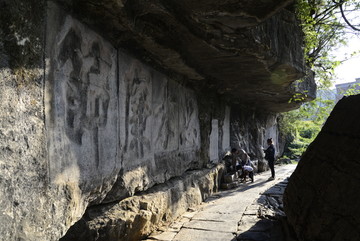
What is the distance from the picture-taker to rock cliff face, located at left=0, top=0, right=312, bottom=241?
1.75m

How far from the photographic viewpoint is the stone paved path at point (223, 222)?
346 centimetres

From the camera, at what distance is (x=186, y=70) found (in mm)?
4379

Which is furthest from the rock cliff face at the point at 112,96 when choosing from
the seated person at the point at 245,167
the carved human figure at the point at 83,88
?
the seated person at the point at 245,167

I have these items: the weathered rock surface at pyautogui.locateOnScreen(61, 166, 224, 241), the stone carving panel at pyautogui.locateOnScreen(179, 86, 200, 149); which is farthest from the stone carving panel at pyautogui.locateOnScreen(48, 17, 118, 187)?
the stone carving panel at pyautogui.locateOnScreen(179, 86, 200, 149)

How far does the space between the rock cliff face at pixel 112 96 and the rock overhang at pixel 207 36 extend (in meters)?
0.01

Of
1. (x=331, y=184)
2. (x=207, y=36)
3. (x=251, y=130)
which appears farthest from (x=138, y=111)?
(x=251, y=130)

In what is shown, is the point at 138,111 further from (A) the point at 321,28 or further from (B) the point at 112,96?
(A) the point at 321,28

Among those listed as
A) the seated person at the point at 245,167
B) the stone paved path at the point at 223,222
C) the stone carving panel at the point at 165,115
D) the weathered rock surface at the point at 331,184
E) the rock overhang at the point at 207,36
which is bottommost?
the stone paved path at the point at 223,222

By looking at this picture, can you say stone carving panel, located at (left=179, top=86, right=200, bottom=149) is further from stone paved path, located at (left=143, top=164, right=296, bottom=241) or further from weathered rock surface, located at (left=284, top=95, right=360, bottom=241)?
weathered rock surface, located at (left=284, top=95, right=360, bottom=241)

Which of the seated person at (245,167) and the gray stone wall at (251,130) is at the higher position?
the gray stone wall at (251,130)

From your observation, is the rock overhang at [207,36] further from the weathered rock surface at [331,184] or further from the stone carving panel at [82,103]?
the weathered rock surface at [331,184]

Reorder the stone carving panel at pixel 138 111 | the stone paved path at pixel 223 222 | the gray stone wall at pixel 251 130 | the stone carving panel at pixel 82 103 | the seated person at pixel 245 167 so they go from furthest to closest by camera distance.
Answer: the gray stone wall at pixel 251 130 < the seated person at pixel 245 167 < the stone paved path at pixel 223 222 < the stone carving panel at pixel 138 111 < the stone carving panel at pixel 82 103

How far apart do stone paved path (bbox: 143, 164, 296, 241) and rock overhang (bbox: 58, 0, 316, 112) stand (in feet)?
6.94

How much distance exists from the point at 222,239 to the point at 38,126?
A: 245 centimetres
